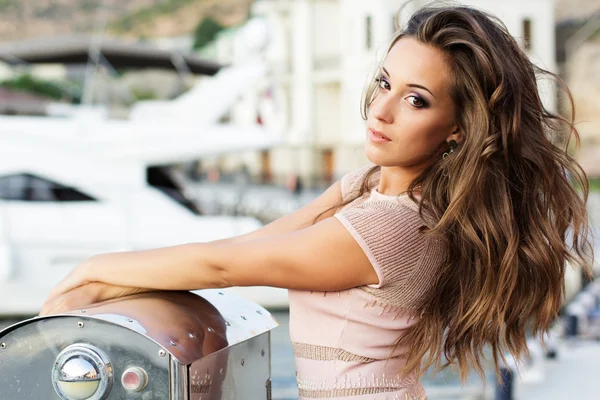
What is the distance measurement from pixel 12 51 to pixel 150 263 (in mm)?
13033

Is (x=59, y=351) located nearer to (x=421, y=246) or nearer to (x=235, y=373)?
(x=235, y=373)

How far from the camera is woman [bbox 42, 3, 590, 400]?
1.46m

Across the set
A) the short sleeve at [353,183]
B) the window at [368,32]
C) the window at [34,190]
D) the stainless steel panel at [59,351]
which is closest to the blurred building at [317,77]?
the window at [368,32]

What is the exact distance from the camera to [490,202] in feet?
4.97

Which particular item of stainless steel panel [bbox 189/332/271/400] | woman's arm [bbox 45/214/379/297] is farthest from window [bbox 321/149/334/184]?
woman's arm [bbox 45/214/379/297]

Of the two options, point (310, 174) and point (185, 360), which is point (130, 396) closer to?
point (185, 360)

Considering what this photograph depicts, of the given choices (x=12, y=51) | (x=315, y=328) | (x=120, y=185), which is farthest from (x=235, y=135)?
(x=315, y=328)

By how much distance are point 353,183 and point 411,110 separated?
1.02ft

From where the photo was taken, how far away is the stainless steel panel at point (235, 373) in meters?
1.40

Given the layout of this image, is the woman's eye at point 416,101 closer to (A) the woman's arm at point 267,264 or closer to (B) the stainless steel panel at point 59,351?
(A) the woman's arm at point 267,264

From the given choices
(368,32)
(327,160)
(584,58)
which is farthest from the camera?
(584,58)

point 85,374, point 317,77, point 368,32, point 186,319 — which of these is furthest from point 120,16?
point 85,374

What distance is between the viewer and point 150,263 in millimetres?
1486

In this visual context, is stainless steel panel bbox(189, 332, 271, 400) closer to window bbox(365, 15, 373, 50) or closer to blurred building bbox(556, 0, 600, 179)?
window bbox(365, 15, 373, 50)
